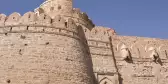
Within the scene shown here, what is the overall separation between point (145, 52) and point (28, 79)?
819 cm

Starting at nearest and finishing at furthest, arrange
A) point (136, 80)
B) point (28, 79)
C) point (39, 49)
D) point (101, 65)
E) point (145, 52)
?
point (28, 79) → point (39, 49) → point (101, 65) → point (136, 80) → point (145, 52)

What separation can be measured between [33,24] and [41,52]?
1.53 meters

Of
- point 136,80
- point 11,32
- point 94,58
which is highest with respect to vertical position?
point 11,32

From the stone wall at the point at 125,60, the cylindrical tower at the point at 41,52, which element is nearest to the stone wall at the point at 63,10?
the stone wall at the point at 125,60

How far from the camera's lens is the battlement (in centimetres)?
1331

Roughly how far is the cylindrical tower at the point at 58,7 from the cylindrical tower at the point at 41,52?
474cm

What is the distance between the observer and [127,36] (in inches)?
719

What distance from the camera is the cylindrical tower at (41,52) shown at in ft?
39.9

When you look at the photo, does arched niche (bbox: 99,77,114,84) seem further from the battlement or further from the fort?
the battlement

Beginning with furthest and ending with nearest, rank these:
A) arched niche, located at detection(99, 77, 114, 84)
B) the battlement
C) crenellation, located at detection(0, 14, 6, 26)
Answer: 1. arched niche, located at detection(99, 77, 114, 84)
2. crenellation, located at detection(0, 14, 6, 26)
3. the battlement

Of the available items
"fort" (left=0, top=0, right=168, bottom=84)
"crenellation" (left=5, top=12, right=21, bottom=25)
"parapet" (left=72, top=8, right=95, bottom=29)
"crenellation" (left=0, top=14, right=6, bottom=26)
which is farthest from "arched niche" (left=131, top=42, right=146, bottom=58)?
"crenellation" (left=0, top=14, right=6, bottom=26)

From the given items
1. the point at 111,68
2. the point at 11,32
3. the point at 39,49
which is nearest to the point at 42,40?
the point at 39,49

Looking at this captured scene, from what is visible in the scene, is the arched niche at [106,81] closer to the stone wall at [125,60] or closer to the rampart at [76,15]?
the stone wall at [125,60]

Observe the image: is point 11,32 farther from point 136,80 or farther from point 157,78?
point 157,78
